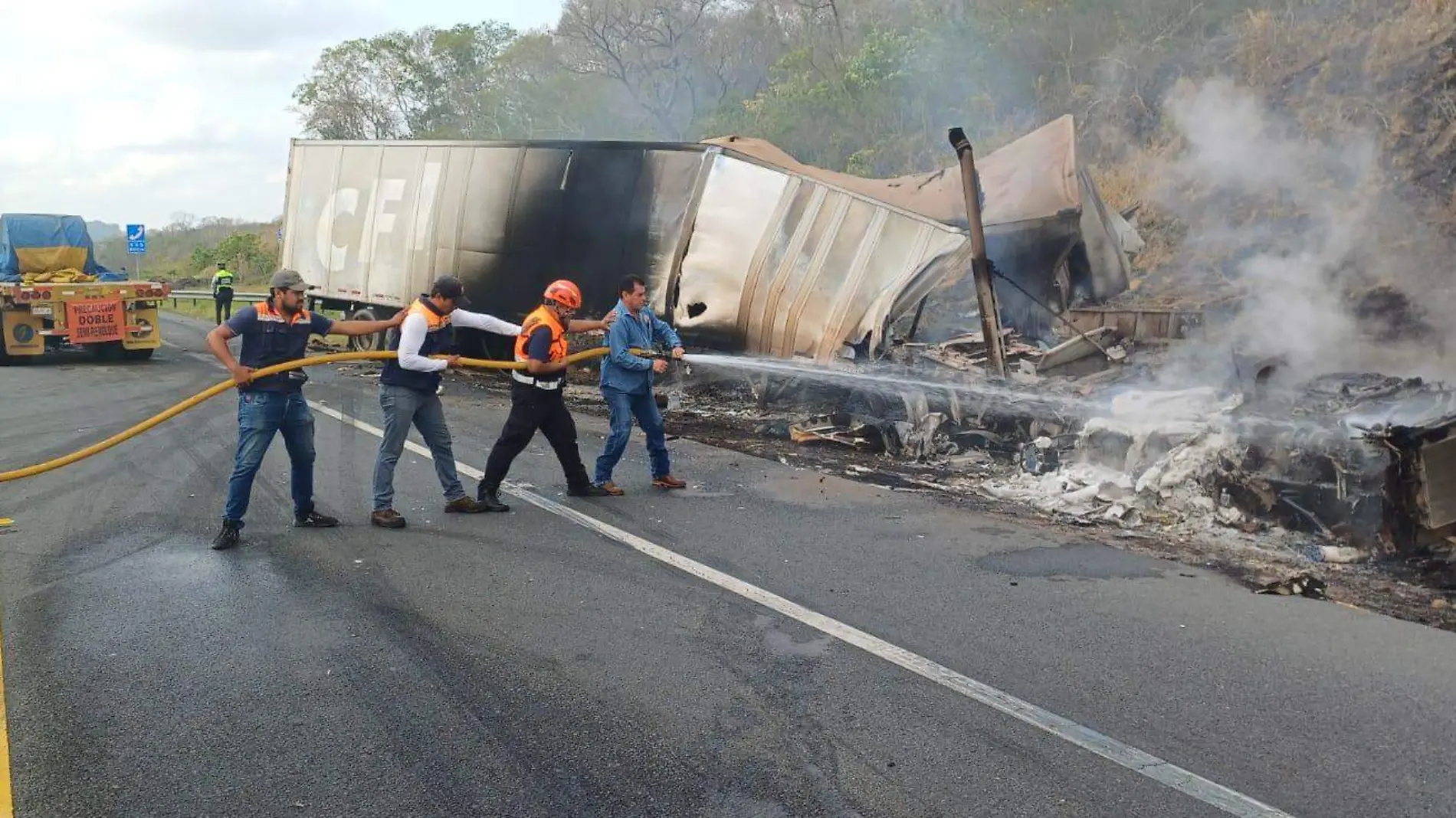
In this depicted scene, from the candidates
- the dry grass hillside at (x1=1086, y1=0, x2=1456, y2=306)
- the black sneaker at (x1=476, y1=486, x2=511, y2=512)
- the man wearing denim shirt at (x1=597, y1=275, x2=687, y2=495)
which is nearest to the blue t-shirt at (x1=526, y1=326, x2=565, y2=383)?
the man wearing denim shirt at (x1=597, y1=275, x2=687, y2=495)

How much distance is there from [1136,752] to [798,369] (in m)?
6.92

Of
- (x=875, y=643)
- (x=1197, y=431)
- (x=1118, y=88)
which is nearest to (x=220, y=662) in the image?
(x=875, y=643)

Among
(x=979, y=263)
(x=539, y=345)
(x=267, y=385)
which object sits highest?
(x=979, y=263)

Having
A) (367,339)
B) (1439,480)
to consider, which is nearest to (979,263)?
(1439,480)

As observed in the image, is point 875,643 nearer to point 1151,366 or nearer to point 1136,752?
point 1136,752

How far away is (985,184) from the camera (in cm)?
1163

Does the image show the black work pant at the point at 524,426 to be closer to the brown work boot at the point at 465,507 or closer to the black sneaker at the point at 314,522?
the brown work boot at the point at 465,507

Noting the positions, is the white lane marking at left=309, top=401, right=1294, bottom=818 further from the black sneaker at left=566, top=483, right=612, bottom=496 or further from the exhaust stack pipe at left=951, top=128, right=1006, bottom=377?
the exhaust stack pipe at left=951, top=128, right=1006, bottom=377

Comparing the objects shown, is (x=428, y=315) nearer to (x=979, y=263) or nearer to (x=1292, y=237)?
(x=979, y=263)

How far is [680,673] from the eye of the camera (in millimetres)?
4477

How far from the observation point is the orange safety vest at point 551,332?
749cm

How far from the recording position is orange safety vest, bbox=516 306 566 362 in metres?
7.49

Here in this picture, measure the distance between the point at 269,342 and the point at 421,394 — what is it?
1030 millimetres

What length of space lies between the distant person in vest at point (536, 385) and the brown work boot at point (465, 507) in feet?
0.15
